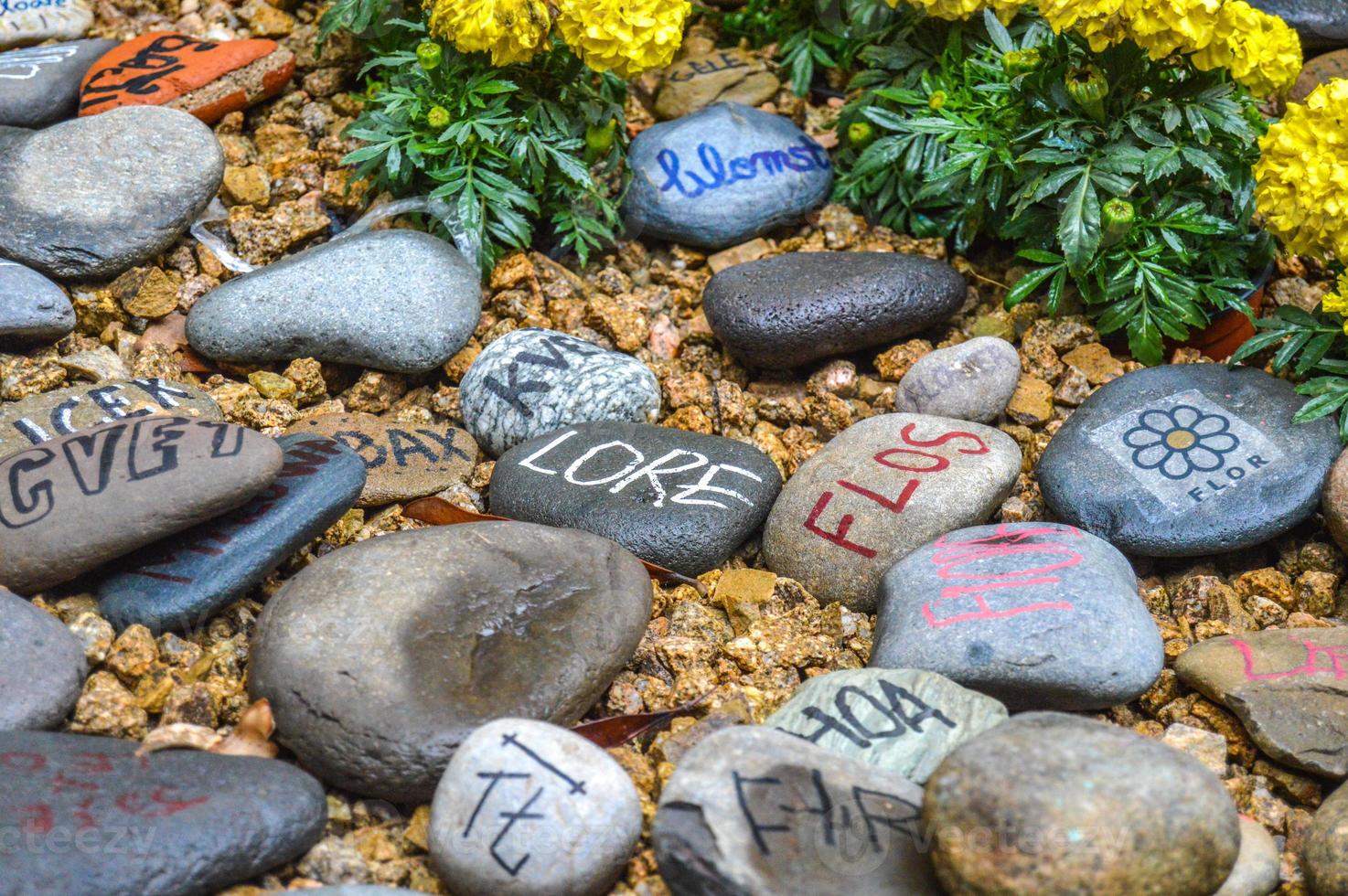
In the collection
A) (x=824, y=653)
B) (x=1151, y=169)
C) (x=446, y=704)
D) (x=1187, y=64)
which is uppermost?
(x=1187, y=64)

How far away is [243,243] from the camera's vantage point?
4484 mm

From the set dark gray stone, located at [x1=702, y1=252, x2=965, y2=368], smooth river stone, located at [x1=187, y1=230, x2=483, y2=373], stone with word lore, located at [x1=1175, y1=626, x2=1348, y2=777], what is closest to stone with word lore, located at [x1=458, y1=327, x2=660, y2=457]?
smooth river stone, located at [x1=187, y1=230, x2=483, y2=373]

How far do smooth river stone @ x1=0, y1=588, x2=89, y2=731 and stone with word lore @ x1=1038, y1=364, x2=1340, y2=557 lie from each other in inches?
109

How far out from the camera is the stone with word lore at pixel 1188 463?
362 cm

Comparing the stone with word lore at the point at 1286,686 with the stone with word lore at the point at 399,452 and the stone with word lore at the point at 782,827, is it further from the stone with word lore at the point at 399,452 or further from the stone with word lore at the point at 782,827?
the stone with word lore at the point at 399,452

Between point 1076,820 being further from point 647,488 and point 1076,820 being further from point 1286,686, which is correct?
point 647,488

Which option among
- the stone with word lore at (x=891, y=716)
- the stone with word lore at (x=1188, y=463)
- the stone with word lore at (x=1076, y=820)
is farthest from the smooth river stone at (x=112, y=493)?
the stone with word lore at (x=1188, y=463)

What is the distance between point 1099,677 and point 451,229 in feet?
8.81

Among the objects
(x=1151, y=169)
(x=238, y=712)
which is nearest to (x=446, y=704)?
(x=238, y=712)

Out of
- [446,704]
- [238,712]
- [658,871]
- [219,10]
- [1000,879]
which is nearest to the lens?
[1000,879]

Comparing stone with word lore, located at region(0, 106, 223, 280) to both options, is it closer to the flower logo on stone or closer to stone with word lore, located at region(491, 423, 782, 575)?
stone with word lore, located at region(491, 423, 782, 575)

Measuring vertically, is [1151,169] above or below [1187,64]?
below

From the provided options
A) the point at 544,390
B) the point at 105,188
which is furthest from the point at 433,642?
the point at 105,188

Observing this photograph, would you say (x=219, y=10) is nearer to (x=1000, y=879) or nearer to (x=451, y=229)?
(x=451, y=229)
